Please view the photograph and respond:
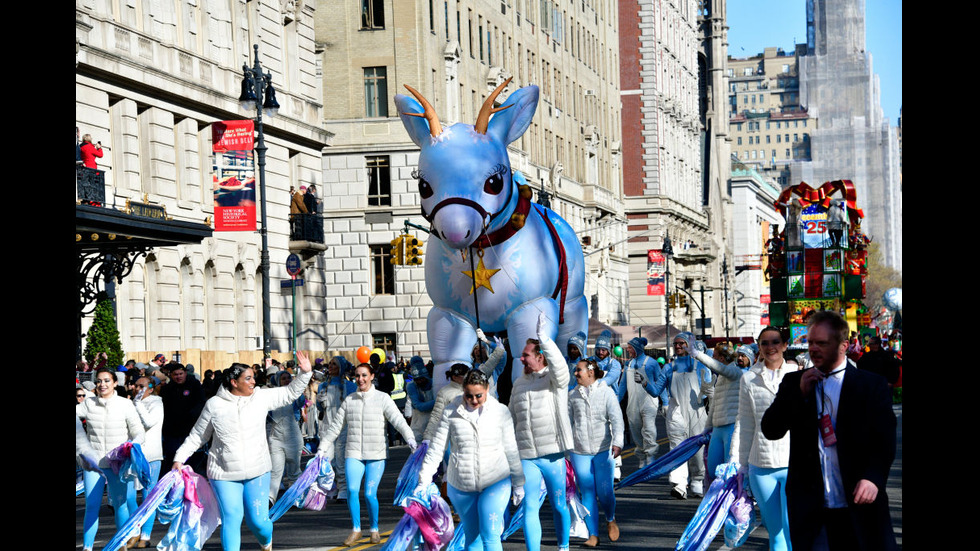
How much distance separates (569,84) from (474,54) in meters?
13.8

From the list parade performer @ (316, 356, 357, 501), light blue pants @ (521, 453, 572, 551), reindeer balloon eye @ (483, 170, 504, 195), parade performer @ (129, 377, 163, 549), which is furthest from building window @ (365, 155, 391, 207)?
light blue pants @ (521, 453, 572, 551)

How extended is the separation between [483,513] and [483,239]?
385 cm

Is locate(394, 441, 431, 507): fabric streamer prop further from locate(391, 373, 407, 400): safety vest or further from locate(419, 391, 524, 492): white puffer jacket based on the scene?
locate(391, 373, 407, 400): safety vest

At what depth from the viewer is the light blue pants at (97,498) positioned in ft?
43.8

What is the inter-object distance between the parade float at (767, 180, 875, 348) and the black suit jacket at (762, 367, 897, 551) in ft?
146

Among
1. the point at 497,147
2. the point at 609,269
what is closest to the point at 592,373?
the point at 497,147

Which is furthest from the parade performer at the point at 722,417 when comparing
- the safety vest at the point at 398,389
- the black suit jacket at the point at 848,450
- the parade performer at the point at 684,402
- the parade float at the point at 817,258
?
the parade float at the point at 817,258

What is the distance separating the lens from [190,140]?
34.0 metres

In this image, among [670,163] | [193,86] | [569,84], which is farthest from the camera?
[670,163]

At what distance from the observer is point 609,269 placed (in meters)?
74.5

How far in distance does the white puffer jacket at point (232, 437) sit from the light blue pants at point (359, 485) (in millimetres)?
2008

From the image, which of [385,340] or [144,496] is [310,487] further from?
[385,340]

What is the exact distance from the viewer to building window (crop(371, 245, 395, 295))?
48.8m

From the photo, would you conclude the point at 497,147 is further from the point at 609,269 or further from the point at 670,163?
the point at 670,163
